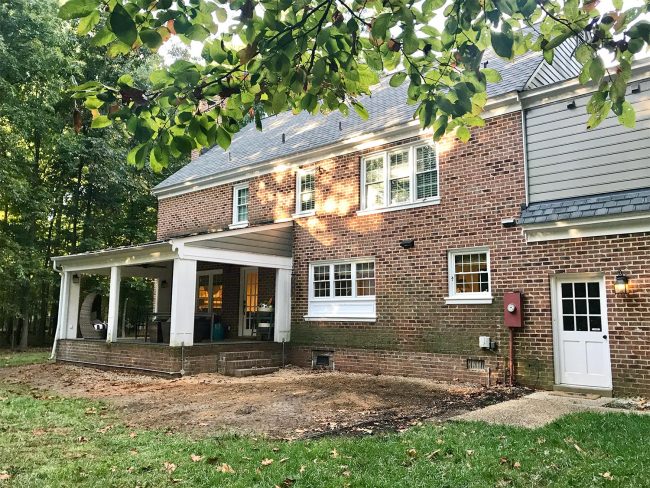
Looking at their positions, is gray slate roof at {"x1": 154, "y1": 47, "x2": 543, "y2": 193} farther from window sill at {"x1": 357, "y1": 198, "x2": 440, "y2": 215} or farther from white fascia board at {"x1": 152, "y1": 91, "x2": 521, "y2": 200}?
window sill at {"x1": 357, "y1": 198, "x2": 440, "y2": 215}

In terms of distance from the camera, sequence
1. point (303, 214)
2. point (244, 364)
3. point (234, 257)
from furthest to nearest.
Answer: point (303, 214)
point (234, 257)
point (244, 364)

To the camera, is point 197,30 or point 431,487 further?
point 431,487

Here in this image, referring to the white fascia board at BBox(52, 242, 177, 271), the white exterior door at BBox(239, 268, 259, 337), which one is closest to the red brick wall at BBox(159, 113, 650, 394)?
the white exterior door at BBox(239, 268, 259, 337)

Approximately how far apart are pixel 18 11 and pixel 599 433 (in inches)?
816

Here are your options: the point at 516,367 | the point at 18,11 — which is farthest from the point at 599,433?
the point at 18,11

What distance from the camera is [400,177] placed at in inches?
503

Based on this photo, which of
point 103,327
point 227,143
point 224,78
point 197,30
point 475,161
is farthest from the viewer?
point 103,327

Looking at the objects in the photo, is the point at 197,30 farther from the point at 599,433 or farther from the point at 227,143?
the point at 599,433

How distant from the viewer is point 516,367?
404 inches

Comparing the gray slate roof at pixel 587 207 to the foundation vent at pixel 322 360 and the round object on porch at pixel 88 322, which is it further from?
the round object on porch at pixel 88 322

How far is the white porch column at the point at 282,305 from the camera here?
1430 cm

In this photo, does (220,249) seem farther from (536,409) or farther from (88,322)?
(536,409)

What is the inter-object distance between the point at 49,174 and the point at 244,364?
17.1 m

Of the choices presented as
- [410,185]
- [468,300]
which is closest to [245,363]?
[468,300]
